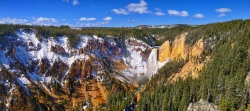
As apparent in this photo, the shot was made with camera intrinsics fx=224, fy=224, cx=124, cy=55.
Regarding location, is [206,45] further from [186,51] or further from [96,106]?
[96,106]

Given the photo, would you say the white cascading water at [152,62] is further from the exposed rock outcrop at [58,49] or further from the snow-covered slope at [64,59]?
the exposed rock outcrop at [58,49]

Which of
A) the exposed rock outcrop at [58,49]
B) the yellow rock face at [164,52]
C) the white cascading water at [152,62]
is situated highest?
the exposed rock outcrop at [58,49]

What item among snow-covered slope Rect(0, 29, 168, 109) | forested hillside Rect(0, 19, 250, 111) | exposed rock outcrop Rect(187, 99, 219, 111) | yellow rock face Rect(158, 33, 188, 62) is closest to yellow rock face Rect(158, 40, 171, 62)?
yellow rock face Rect(158, 33, 188, 62)

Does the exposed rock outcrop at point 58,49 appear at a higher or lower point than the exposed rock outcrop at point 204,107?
higher

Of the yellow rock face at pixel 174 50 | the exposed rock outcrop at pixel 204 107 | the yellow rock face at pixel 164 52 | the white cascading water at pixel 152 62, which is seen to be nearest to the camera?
the exposed rock outcrop at pixel 204 107

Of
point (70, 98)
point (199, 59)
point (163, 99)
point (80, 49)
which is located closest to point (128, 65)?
point (80, 49)

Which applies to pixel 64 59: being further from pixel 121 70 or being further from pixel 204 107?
pixel 204 107

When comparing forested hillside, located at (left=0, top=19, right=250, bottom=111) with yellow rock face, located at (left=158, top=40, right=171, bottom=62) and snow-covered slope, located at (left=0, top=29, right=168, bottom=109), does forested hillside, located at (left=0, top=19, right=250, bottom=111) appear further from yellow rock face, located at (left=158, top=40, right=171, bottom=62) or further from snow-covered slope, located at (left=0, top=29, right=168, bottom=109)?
yellow rock face, located at (left=158, top=40, right=171, bottom=62)

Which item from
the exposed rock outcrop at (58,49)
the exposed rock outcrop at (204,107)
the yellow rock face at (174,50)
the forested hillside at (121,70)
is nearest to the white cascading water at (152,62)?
the forested hillside at (121,70)
